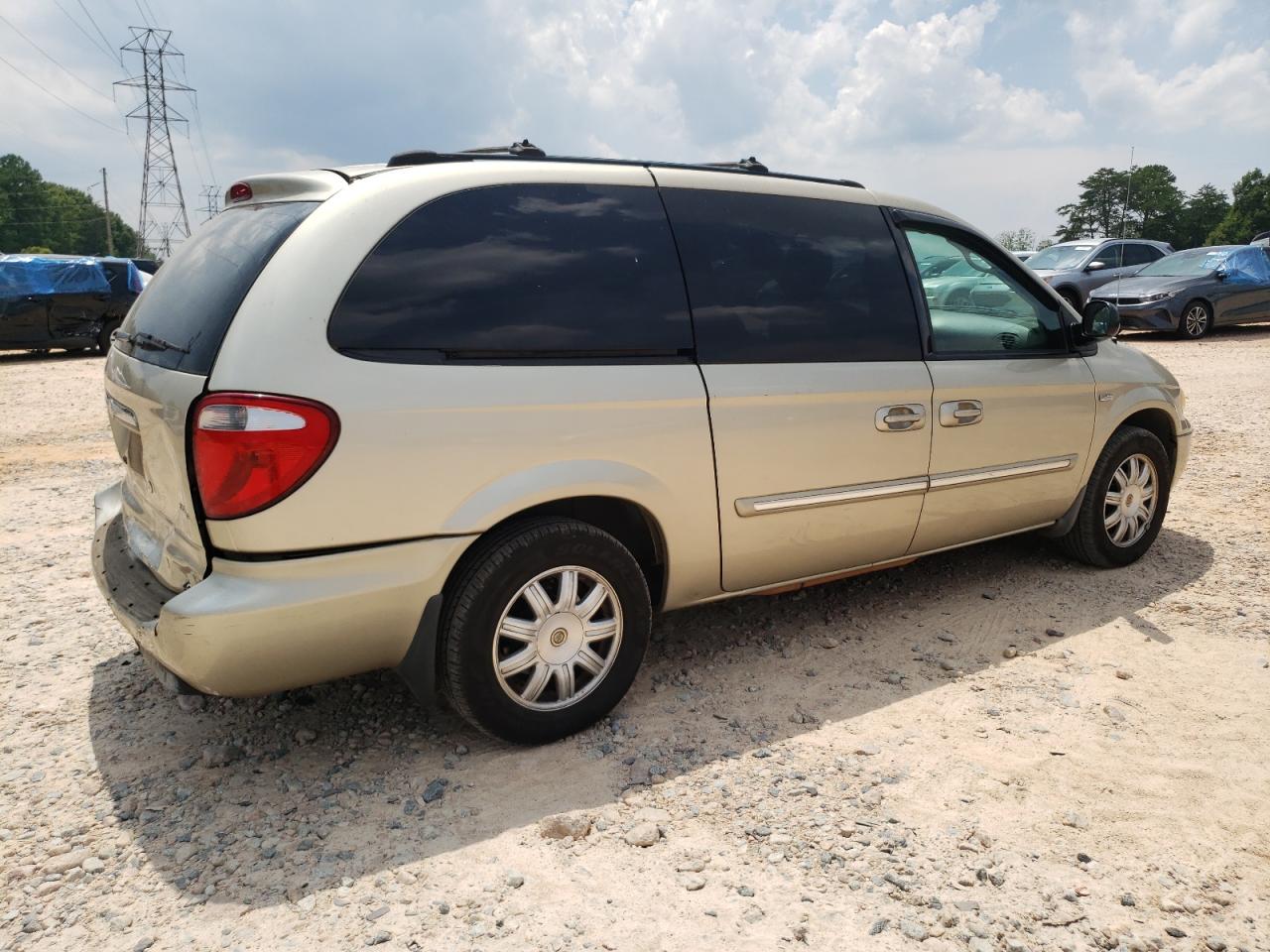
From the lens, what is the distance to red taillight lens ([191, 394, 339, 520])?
2473 mm

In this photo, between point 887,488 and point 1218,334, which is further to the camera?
point 1218,334

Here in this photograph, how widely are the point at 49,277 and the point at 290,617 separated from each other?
16.3m

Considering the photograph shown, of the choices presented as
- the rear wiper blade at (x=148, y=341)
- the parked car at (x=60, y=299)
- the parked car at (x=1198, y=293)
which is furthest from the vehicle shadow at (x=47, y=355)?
the parked car at (x=1198, y=293)

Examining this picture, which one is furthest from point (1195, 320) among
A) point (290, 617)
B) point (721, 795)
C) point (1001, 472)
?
point (290, 617)

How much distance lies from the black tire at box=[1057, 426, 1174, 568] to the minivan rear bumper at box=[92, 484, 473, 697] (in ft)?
10.8

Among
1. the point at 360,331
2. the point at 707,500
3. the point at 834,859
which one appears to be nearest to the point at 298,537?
the point at 360,331

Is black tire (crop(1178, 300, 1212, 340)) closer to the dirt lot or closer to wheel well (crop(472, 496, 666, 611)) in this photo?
the dirt lot

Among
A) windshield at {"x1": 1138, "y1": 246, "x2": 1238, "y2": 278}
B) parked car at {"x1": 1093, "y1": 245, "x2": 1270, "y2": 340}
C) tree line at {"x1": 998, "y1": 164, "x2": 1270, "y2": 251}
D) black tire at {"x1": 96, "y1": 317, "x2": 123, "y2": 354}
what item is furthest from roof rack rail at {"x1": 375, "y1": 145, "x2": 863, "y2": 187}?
tree line at {"x1": 998, "y1": 164, "x2": 1270, "y2": 251}

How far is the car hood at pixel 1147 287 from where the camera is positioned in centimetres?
1498

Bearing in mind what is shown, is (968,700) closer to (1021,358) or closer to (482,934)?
(1021,358)

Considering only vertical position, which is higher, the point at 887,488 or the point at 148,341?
the point at 148,341

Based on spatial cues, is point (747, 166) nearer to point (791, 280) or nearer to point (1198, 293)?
point (791, 280)

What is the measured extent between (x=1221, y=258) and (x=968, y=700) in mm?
15283

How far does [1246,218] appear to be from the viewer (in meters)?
66.4
